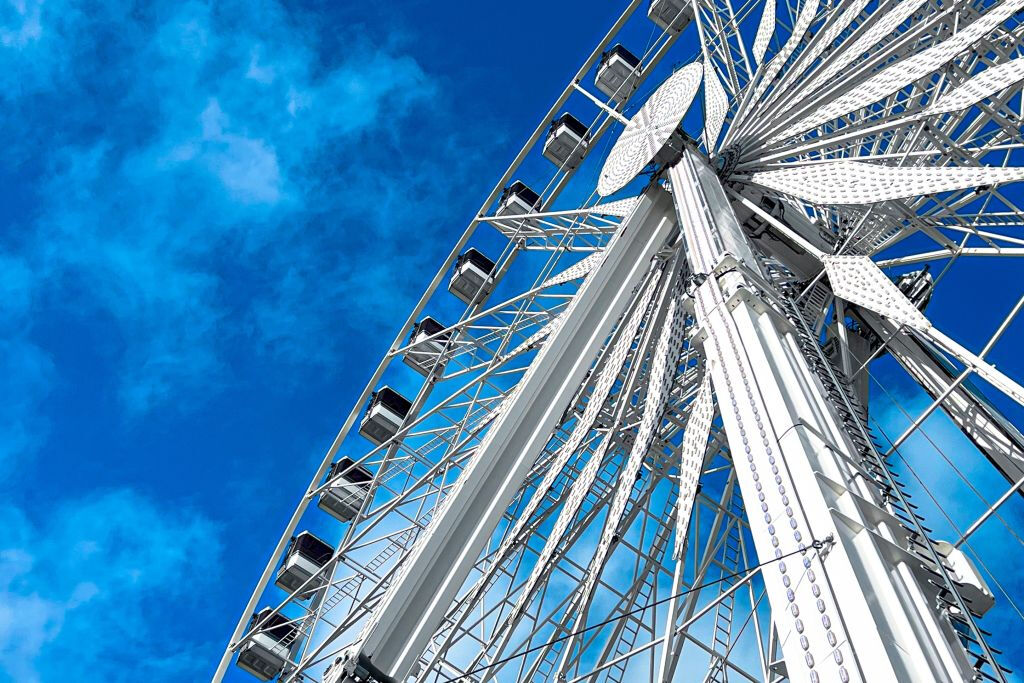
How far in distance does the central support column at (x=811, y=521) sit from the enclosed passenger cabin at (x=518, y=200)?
12384 mm

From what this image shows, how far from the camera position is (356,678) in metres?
9.80

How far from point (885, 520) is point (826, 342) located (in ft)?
26.6

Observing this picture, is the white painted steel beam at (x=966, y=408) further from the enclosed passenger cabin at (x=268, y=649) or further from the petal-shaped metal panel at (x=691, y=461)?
the enclosed passenger cabin at (x=268, y=649)

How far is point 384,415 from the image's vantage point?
71.7 ft

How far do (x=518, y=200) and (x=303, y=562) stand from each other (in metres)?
8.48

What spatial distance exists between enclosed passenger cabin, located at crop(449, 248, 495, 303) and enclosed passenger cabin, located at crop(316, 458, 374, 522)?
436 centimetres

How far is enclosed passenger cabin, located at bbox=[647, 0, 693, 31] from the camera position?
22828mm

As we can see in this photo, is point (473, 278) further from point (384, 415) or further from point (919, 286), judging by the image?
point (919, 286)

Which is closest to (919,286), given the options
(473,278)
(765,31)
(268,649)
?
(765,31)

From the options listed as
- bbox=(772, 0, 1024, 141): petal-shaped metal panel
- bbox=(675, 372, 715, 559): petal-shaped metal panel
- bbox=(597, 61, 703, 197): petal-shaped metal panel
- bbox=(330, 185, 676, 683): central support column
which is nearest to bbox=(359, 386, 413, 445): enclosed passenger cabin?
bbox=(597, 61, 703, 197): petal-shaped metal panel

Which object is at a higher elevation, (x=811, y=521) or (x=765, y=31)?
(x=765, y=31)

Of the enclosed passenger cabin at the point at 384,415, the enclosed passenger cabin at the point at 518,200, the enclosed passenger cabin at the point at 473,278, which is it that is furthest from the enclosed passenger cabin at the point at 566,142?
the enclosed passenger cabin at the point at 384,415

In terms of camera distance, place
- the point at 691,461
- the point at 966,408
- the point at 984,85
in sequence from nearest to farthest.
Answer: the point at 984,85 < the point at 691,461 < the point at 966,408

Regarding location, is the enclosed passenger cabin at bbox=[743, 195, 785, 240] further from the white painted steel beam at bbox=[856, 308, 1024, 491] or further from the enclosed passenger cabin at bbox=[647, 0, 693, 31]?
the enclosed passenger cabin at bbox=[647, 0, 693, 31]
